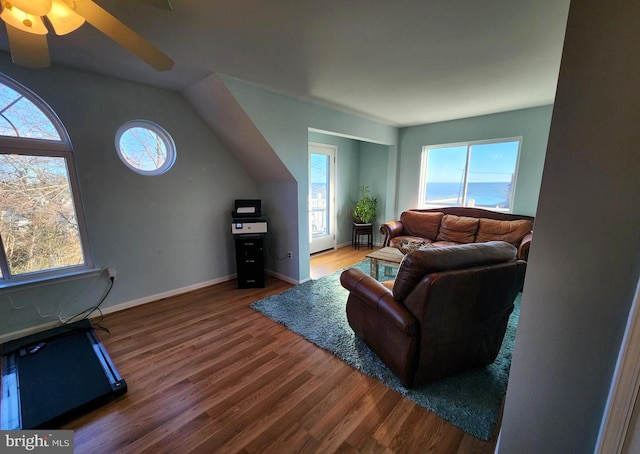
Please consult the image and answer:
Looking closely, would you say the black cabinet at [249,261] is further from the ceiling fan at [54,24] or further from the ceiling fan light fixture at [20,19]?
the ceiling fan light fixture at [20,19]

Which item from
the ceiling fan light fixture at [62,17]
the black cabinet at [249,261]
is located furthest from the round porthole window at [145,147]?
the ceiling fan light fixture at [62,17]

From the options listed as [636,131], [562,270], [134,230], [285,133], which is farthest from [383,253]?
[134,230]

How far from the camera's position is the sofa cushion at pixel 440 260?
1.48m

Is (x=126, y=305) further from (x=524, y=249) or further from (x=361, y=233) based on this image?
(x=524, y=249)

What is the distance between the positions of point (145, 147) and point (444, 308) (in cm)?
332

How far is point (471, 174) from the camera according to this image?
416cm

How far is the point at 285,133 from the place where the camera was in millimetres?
2979

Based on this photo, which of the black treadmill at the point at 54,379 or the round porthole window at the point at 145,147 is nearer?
the black treadmill at the point at 54,379

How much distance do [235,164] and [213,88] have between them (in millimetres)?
1100

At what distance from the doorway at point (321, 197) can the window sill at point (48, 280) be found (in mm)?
3043

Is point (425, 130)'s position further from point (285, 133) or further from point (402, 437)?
point (402, 437)

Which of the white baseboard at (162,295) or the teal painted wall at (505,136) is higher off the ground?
the teal painted wall at (505,136)

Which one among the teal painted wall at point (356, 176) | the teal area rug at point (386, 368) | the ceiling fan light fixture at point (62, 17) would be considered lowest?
the teal area rug at point (386, 368)

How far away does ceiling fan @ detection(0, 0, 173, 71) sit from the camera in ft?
3.34
